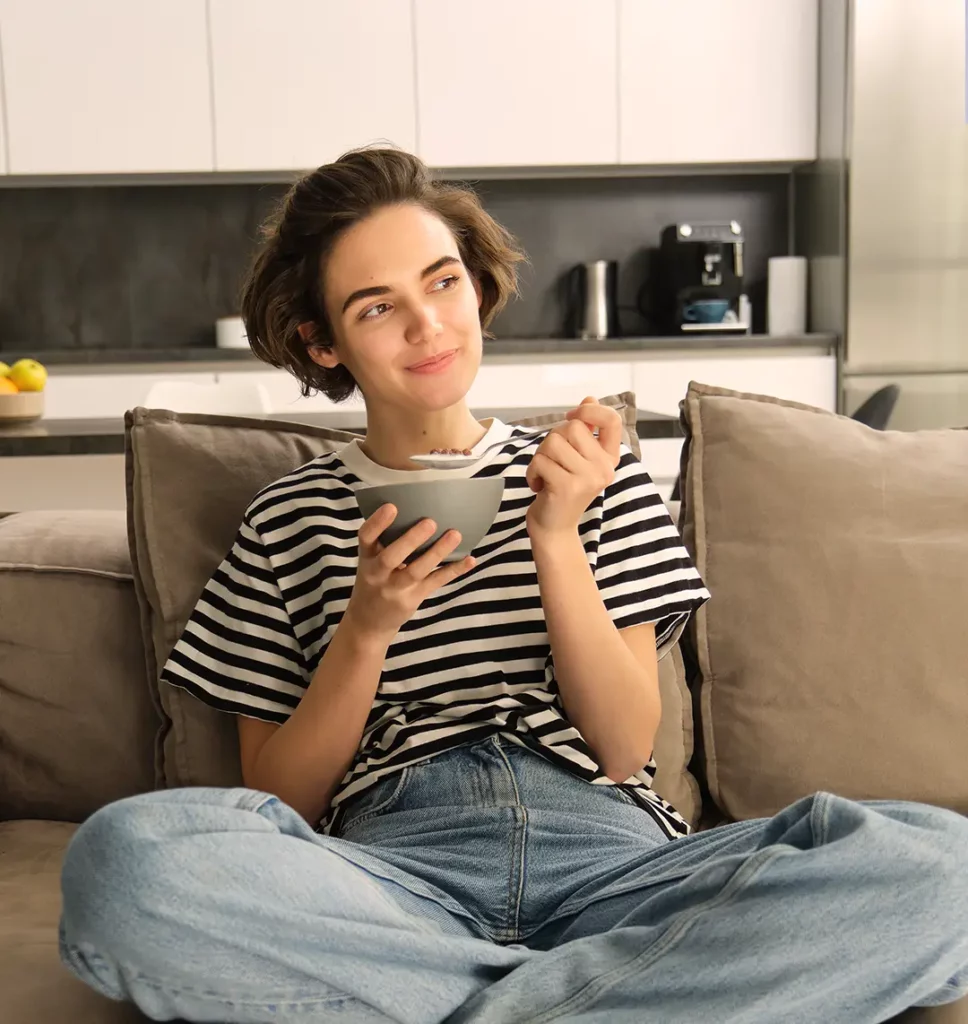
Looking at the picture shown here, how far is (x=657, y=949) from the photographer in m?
0.95

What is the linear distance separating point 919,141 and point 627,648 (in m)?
3.23

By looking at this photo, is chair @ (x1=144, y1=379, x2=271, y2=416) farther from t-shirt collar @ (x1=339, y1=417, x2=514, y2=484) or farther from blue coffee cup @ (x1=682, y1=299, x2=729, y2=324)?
blue coffee cup @ (x1=682, y1=299, x2=729, y2=324)

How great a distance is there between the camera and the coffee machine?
4.25 m

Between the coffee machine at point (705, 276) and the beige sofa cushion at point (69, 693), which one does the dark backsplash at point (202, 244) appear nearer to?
the coffee machine at point (705, 276)

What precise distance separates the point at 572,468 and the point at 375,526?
0.68 feet

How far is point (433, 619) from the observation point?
1322mm

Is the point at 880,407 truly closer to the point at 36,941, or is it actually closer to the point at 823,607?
the point at 823,607

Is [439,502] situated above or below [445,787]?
above

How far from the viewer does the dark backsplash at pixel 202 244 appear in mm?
4570

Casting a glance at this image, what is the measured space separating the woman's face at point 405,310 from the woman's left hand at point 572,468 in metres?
0.20

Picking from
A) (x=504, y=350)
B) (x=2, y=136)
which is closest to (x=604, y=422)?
(x=504, y=350)

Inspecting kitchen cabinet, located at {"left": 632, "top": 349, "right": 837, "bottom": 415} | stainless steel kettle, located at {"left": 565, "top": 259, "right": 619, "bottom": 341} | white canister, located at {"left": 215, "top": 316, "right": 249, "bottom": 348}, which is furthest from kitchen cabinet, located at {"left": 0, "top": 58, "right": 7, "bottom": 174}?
kitchen cabinet, located at {"left": 632, "top": 349, "right": 837, "bottom": 415}

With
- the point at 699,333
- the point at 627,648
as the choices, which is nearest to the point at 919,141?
the point at 699,333

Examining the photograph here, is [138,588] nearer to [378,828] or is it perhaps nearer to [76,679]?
[76,679]
